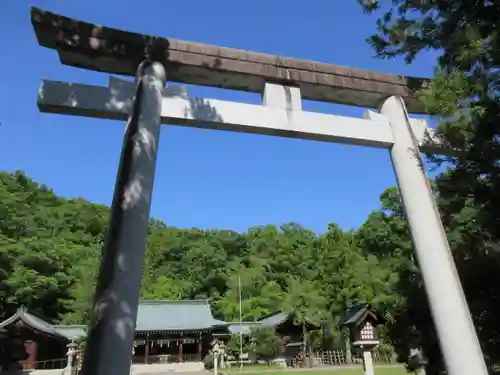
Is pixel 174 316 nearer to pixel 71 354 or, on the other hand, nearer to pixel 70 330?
pixel 70 330

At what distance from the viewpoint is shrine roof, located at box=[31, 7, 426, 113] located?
160 inches

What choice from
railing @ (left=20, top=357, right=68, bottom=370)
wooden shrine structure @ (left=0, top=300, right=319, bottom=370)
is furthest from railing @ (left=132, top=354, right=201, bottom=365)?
railing @ (left=20, top=357, right=68, bottom=370)

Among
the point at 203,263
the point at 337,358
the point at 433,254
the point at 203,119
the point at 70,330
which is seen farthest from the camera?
the point at 203,263

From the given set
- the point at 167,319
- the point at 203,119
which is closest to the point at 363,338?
the point at 203,119

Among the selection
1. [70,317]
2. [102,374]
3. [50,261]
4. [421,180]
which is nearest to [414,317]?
[421,180]

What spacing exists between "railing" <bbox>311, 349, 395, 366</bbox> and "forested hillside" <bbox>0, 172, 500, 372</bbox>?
7.17ft

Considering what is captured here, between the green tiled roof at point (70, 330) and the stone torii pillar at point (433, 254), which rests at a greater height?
the green tiled roof at point (70, 330)

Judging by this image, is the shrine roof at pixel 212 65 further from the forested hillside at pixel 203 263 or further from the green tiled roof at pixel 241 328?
the green tiled roof at pixel 241 328

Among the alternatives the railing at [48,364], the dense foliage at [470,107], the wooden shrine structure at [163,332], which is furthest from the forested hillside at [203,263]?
the dense foliage at [470,107]

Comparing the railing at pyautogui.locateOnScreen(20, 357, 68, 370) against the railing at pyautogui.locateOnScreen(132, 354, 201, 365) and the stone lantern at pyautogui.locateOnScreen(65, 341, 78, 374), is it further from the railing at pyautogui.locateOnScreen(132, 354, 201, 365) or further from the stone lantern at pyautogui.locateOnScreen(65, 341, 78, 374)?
the stone lantern at pyautogui.locateOnScreen(65, 341, 78, 374)

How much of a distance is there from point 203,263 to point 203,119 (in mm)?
44477

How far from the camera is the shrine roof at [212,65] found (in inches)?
160

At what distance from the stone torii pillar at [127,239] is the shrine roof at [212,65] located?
226 millimetres

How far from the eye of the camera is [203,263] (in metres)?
47.6
